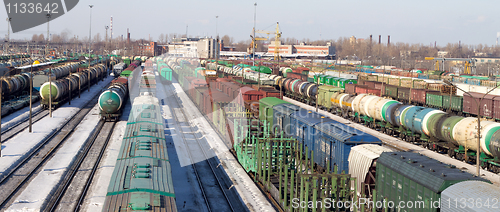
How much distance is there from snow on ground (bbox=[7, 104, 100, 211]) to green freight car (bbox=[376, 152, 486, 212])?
1551cm

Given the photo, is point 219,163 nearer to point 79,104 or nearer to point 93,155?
point 93,155

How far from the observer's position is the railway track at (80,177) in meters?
19.4

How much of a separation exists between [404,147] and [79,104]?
138 feet

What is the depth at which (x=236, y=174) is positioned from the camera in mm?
24672

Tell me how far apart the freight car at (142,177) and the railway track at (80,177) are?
4115 millimetres

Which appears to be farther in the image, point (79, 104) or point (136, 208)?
point (79, 104)

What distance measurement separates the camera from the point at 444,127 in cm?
2889

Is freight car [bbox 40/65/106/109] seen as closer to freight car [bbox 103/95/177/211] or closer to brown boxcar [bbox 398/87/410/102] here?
freight car [bbox 103/95/177/211]

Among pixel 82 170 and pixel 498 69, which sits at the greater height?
pixel 498 69

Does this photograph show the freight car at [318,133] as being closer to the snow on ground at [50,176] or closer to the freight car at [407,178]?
the freight car at [407,178]

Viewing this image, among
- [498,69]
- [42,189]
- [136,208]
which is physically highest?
[498,69]

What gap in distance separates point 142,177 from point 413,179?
31.5 ft

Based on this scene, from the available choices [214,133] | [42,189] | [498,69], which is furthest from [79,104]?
[498,69]

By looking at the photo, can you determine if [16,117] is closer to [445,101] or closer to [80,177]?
[80,177]
